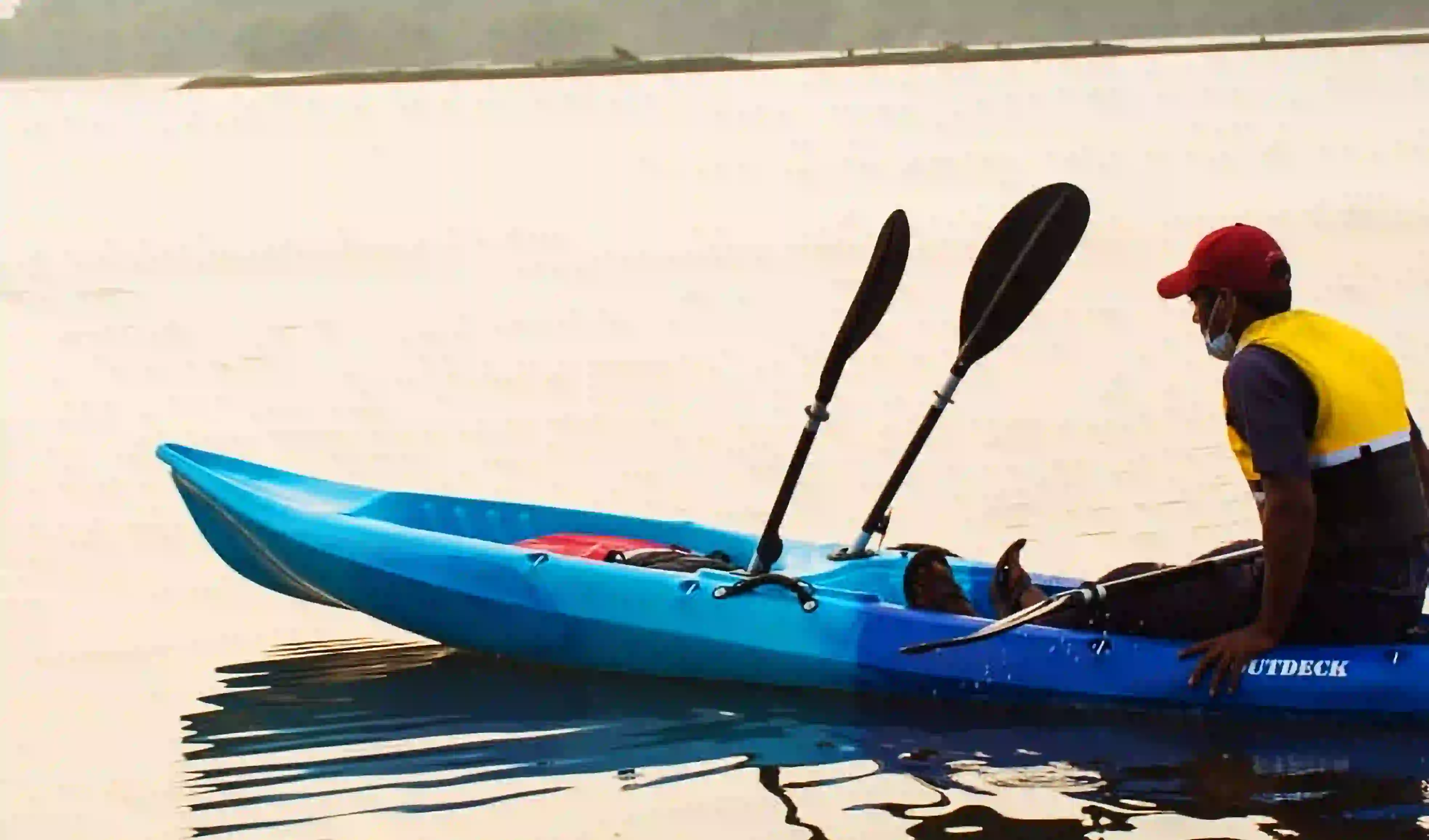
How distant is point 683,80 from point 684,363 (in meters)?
99.6

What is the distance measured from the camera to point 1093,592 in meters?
6.69

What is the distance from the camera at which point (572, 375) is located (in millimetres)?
14977

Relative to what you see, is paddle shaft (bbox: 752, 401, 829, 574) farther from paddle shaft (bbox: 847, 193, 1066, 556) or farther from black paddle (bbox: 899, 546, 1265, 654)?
black paddle (bbox: 899, 546, 1265, 654)

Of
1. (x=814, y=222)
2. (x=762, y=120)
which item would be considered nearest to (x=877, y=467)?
(x=814, y=222)

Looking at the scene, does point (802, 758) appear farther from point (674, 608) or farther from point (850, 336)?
point (850, 336)

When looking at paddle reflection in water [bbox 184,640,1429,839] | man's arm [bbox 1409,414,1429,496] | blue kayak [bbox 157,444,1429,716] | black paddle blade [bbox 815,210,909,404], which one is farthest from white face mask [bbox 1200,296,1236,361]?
black paddle blade [bbox 815,210,909,404]

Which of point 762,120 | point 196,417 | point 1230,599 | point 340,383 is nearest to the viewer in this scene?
point 1230,599

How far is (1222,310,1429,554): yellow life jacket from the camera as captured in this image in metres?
6.08

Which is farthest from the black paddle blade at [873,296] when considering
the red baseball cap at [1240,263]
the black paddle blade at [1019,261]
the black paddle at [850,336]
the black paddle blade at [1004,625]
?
the red baseball cap at [1240,263]

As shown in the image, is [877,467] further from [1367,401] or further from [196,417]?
[1367,401]

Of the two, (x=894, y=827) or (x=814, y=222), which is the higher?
(x=814, y=222)

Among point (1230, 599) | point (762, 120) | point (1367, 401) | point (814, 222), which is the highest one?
point (762, 120)

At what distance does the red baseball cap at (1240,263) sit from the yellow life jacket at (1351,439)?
4.1 inches

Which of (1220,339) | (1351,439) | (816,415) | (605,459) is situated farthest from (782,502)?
(605,459)
